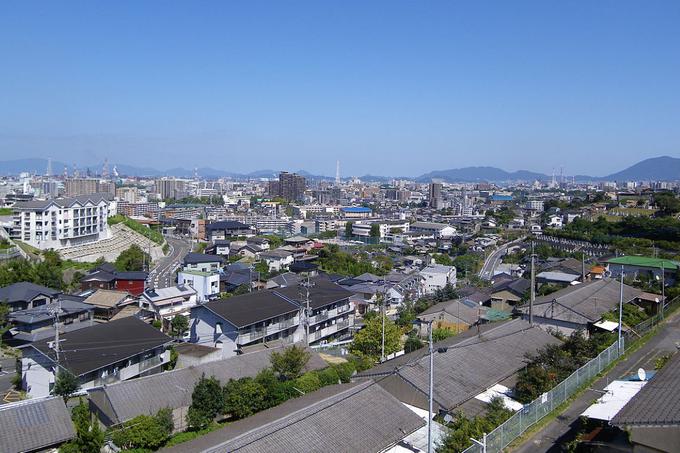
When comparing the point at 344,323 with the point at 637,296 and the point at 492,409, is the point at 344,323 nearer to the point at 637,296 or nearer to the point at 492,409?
the point at 637,296

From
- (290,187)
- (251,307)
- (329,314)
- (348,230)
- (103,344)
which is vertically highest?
(290,187)

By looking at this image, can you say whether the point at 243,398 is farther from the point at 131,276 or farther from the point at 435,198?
the point at 435,198

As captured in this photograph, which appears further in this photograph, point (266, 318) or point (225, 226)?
point (225, 226)

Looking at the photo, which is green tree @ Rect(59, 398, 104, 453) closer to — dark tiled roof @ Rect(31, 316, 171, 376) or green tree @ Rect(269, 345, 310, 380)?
dark tiled roof @ Rect(31, 316, 171, 376)

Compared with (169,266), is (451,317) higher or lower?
higher

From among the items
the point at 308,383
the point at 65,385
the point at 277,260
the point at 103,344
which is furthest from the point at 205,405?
the point at 277,260
